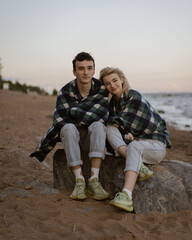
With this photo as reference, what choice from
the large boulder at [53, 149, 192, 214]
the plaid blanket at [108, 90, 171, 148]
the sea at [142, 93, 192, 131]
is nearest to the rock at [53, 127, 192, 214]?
the large boulder at [53, 149, 192, 214]

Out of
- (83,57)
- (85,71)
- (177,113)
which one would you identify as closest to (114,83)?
(85,71)

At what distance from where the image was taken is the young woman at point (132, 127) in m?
3.00

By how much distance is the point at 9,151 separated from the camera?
4.98 meters

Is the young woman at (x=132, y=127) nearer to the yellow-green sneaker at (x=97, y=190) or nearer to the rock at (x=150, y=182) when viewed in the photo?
the rock at (x=150, y=182)

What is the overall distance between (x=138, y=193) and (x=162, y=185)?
1.01ft

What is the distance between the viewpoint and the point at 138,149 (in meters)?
2.98

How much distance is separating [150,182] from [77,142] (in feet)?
3.30

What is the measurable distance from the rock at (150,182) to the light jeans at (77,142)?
29cm

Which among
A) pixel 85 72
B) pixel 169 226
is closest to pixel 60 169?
pixel 85 72

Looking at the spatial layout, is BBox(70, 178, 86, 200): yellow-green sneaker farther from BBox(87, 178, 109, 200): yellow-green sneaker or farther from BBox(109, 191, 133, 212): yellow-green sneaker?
BBox(109, 191, 133, 212): yellow-green sneaker

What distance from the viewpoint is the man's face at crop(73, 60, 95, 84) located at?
135 inches

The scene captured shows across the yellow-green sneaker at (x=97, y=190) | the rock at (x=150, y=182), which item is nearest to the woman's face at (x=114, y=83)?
the rock at (x=150, y=182)

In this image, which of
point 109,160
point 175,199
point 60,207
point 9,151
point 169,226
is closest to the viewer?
point 169,226

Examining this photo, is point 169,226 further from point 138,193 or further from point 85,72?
point 85,72
